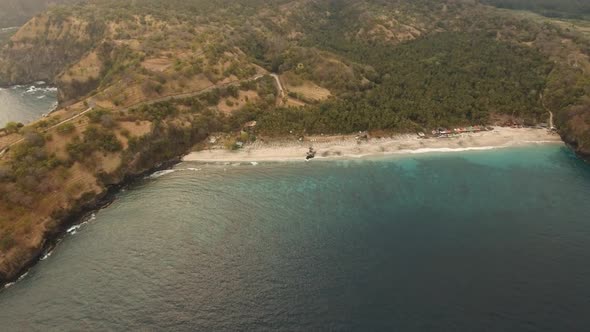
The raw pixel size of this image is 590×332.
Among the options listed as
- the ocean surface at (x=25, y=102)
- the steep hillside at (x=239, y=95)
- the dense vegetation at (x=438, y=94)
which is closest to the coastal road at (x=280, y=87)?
the steep hillside at (x=239, y=95)

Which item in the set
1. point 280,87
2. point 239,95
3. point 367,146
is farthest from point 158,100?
point 367,146

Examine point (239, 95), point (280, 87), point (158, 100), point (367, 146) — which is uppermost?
point (158, 100)

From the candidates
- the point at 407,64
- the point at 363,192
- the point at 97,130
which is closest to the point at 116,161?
the point at 97,130

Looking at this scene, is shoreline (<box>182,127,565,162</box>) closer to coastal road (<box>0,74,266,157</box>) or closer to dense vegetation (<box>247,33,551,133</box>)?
dense vegetation (<box>247,33,551,133</box>)

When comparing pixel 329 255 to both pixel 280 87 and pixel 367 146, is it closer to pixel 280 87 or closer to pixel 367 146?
pixel 367 146

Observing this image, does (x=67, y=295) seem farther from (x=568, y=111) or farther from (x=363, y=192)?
(x=568, y=111)

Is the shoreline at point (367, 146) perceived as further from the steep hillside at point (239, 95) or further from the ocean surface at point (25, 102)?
the ocean surface at point (25, 102)

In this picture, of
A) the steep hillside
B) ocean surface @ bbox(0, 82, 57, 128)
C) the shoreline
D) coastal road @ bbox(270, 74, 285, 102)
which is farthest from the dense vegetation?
ocean surface @ bbox(0, 82, 57, 128)
